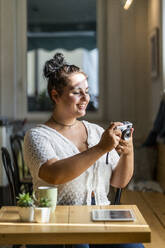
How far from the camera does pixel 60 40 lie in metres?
6.43

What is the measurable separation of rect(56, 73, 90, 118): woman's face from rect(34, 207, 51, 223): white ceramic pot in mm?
498

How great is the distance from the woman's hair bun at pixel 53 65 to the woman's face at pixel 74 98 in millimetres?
75

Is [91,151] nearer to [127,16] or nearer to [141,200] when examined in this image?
[141,200]

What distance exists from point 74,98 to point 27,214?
0.55m

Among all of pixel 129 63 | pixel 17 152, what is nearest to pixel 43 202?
pixel 17 152

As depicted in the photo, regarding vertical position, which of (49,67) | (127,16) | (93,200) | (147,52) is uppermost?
(127,16)

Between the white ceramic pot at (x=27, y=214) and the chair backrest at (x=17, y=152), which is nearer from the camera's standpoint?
the white ceramic pot at (x=27, y=214)

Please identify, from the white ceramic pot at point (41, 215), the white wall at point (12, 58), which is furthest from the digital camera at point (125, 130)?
the white wall at point (12, 58)

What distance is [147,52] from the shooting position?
6203mm

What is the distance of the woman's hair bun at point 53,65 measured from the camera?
2.00 m

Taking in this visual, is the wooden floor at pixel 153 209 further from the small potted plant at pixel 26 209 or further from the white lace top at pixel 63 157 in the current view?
the small potted plant at pixel 26 209

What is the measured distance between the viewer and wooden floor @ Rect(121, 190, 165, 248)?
3281 mm

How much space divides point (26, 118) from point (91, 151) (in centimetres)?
456

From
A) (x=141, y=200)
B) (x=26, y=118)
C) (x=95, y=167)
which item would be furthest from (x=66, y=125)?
(x=26, y=118)
